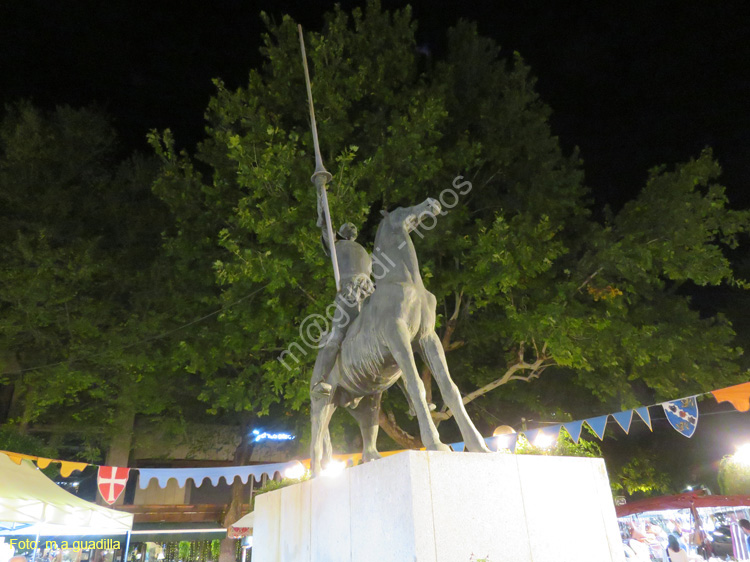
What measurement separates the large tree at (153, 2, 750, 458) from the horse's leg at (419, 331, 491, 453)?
18.0 feet

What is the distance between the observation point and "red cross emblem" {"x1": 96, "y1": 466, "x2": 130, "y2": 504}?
1220cm

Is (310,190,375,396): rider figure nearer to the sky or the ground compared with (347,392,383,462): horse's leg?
nearer to the sky

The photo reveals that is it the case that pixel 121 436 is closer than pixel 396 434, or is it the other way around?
pixel 396 434

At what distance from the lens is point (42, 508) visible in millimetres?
8617

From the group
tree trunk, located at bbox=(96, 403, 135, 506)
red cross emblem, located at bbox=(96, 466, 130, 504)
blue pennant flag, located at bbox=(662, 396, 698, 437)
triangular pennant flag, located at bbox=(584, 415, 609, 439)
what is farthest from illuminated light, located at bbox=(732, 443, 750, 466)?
tree trunk, located at bbox=(96, 403, 135, 506)

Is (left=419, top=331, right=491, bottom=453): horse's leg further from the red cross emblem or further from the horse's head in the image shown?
the red cross emblem

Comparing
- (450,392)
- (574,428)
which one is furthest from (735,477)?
(450,392)

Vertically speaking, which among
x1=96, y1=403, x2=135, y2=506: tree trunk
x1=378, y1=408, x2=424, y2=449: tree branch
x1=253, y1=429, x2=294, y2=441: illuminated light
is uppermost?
x1=253, y1=429, x2=294, y2=441: illuminated light

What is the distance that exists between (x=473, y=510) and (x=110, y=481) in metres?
11.5

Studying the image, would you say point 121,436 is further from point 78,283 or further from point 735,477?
point 735,477

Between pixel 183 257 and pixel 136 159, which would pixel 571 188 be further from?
pixel 136 159

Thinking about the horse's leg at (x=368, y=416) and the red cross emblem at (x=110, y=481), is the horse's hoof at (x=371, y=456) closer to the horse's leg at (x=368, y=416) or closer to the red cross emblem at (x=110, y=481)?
the horse's leg at (x=368, y=416)

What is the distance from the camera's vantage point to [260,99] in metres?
12.1

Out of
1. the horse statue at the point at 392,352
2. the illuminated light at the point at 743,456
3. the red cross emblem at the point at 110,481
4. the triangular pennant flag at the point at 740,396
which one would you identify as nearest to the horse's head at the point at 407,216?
the horse statue at the point at 392,352
